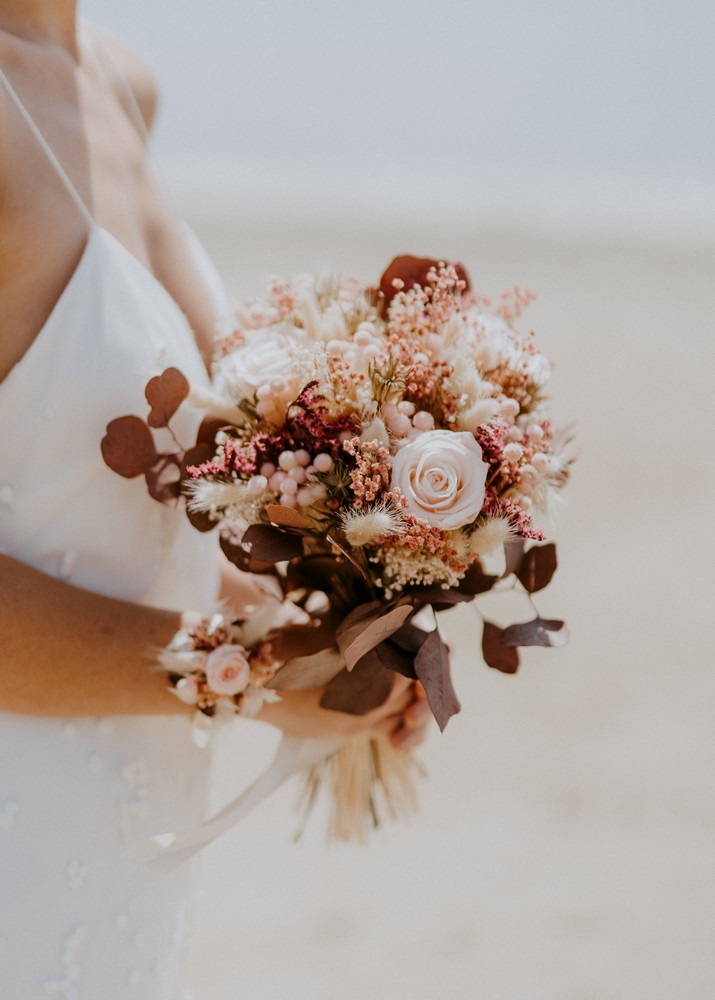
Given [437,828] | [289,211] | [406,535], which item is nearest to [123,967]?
[406,535]

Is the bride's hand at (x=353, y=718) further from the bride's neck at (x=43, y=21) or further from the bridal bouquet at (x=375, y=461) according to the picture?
the bride's neck at (x=43, y=21)

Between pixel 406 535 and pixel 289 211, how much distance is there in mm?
10817

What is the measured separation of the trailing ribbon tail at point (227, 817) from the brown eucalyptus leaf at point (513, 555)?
442 millimetres

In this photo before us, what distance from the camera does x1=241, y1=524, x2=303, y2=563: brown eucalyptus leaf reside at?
3.85ft

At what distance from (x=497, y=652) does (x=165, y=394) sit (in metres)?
0.56

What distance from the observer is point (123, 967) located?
141 cm

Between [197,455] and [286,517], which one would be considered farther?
[197,455]

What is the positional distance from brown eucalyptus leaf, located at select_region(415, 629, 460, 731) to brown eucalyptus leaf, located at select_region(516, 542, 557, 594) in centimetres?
18

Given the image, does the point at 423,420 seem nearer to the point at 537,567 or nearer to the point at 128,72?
the point at 537,567

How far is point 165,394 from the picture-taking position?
1.21 meters

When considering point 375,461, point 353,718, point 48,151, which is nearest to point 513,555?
point 375,461

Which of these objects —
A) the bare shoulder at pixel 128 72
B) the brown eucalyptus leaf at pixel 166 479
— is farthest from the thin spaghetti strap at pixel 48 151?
the bare shoulder at pixel 128 72

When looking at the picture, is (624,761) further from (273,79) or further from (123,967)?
(273,79)

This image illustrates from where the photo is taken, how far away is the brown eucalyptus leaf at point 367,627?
3.76ft
